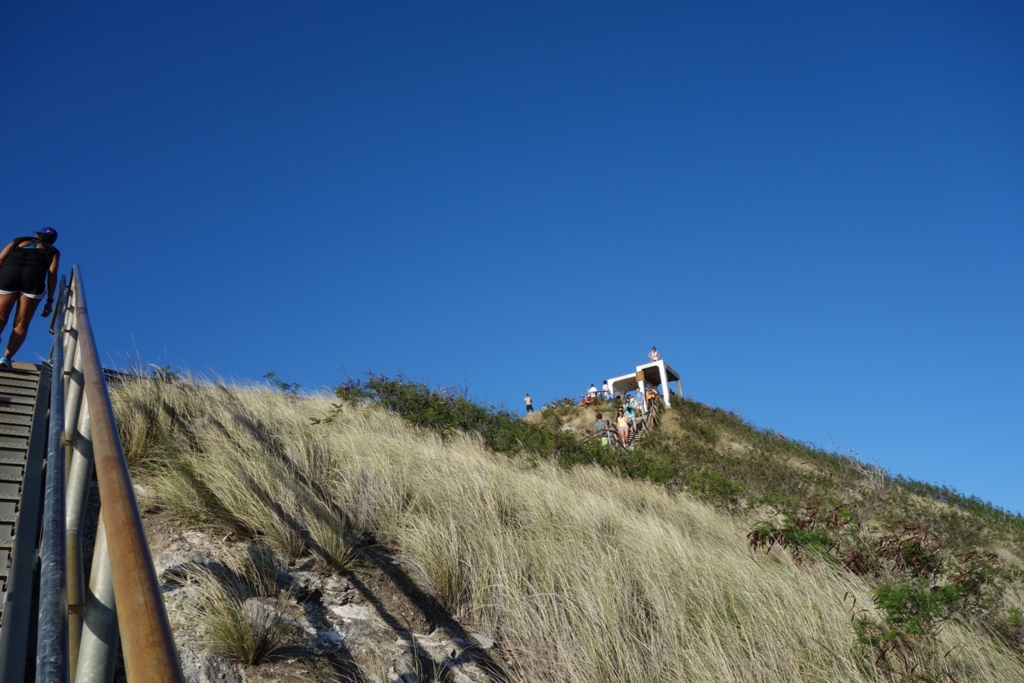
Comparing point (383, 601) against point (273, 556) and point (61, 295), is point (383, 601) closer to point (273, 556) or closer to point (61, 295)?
point (273, 556)

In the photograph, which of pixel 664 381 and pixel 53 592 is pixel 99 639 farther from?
pixel 664 381

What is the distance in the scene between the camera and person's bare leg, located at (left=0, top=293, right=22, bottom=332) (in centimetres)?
744

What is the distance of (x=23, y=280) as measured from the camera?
7660mm

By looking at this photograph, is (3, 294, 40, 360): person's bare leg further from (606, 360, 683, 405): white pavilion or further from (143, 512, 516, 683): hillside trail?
(606, 360, 683, 405): white pavilion

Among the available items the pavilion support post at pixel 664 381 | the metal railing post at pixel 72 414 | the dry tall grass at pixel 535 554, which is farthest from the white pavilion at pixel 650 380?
the metal railing post at pixel 72 414

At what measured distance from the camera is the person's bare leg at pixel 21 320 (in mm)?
7551

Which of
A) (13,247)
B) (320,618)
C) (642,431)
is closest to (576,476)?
(320,618)

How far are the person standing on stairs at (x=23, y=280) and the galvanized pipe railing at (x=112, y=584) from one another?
6916mm

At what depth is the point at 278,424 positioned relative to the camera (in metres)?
7.26

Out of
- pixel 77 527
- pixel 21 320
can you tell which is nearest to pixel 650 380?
pixel 21 320

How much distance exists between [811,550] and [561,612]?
9.86 ft

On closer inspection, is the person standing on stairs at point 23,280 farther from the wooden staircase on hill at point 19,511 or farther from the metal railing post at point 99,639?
the metal railing post at point 99,639

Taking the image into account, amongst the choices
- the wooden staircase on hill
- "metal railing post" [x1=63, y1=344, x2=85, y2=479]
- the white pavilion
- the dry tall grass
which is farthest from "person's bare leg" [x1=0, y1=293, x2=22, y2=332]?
the white pavilion

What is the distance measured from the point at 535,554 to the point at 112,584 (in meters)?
3.83
